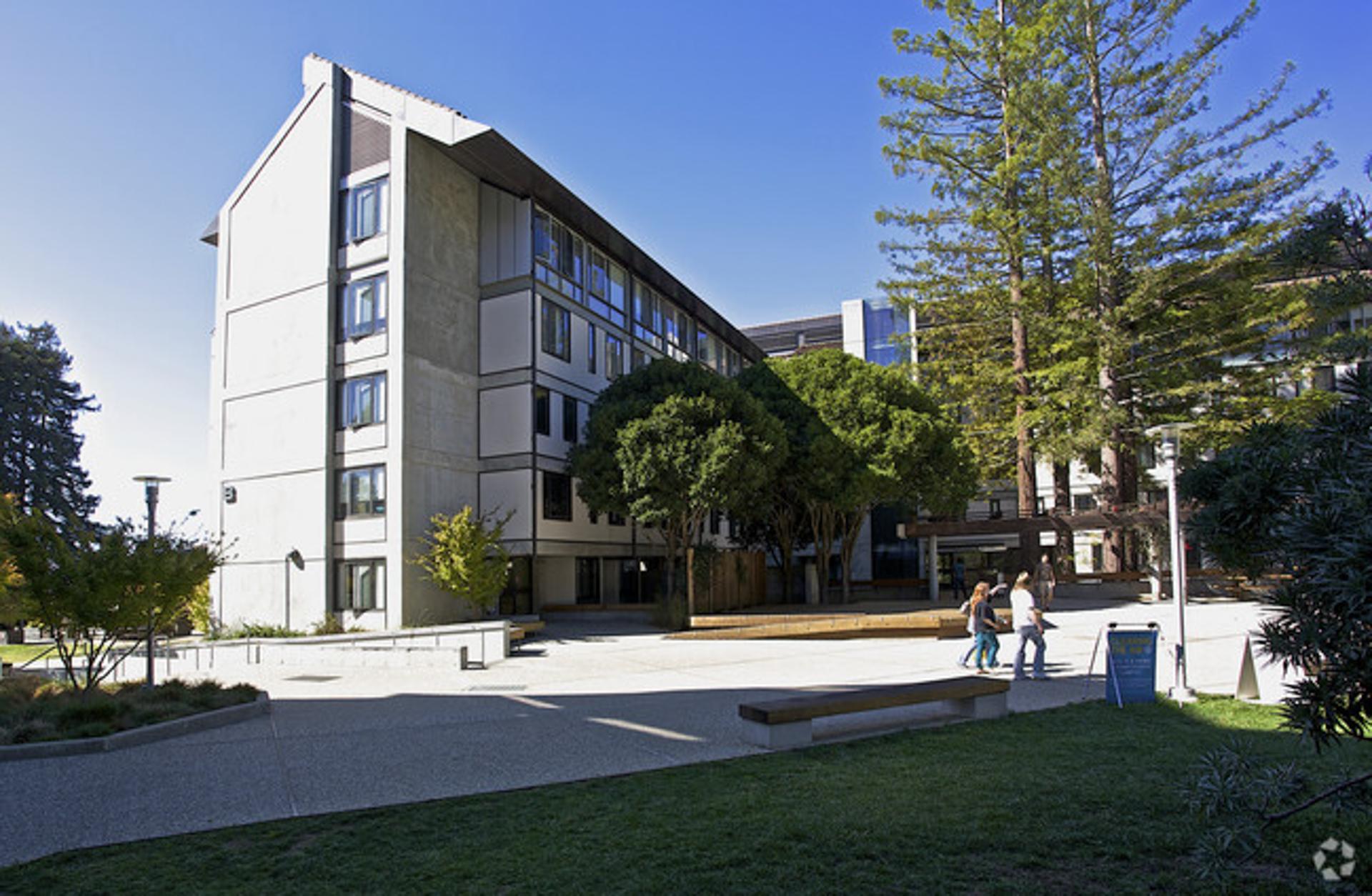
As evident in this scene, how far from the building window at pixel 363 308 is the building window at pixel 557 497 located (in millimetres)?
6382

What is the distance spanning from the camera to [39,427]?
166 ft

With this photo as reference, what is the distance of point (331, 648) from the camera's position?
18.8 m

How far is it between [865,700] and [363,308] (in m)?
21.0

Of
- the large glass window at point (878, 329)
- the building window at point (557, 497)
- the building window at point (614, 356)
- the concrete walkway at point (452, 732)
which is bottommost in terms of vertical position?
the concrete walkway at point (452, 732)

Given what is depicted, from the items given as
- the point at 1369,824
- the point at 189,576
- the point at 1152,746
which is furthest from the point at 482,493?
the point at 1369,824

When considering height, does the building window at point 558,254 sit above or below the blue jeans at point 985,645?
above

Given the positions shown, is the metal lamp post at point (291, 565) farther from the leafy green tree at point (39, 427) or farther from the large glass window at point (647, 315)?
the leafy green tree at point (39, 427)

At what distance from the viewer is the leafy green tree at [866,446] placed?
29.2m

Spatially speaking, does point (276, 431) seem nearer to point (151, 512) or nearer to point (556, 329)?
point (556, 329)

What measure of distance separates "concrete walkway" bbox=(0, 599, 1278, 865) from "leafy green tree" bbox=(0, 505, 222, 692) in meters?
2.29

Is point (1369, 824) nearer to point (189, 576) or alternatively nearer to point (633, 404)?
point (189, 576)

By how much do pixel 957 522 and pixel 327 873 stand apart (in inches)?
1154

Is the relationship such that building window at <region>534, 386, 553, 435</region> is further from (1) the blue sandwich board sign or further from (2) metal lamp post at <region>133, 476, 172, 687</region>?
(1) the blue sandwich board sign

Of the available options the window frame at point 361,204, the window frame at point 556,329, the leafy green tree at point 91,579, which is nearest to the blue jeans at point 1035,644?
the leafy green tree at point 91,579
